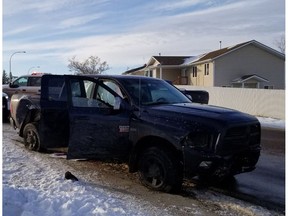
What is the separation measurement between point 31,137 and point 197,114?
161 inches

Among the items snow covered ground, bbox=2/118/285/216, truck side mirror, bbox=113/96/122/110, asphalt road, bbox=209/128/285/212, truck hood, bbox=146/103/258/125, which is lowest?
asphalt road, bbox=209/128/285/212

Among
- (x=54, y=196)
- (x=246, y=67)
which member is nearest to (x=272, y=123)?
(x=54, y=196)

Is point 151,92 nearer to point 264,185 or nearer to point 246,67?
point 264,185

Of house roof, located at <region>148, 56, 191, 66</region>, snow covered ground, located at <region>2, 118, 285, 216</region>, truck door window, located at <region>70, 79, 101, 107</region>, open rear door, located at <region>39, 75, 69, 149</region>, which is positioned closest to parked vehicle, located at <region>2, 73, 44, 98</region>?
open rear door, located at <region>39, 75, 69, 149</region>

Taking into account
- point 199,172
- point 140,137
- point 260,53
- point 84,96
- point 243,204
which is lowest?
point 243,204

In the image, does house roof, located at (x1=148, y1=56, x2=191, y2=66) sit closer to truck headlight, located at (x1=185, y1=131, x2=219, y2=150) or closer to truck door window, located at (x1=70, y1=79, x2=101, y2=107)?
truck door window, located at (x1=70, y1=79, x2=101, y2=107)

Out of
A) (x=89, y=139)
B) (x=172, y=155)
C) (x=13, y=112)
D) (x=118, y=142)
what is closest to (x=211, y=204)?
(x=172, y=155)

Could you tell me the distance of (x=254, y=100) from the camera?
21.6m

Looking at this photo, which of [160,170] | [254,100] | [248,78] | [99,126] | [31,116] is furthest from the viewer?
[248,78]

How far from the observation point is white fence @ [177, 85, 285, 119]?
20.0 m

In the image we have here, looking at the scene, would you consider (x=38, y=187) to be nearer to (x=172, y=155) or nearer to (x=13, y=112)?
(x=172, y=155)

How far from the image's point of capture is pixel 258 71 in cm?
4128

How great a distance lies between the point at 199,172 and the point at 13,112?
5176mm

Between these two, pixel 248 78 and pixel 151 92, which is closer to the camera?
pixel 151 92
